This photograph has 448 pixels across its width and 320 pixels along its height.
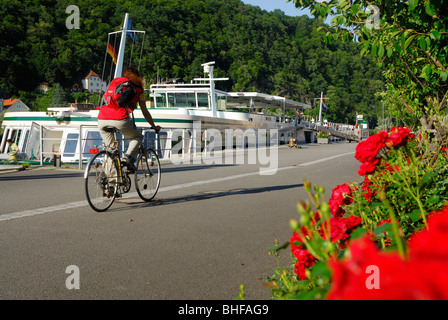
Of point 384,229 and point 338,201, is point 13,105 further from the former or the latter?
point 384,229

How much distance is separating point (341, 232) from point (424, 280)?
1140 millimetres

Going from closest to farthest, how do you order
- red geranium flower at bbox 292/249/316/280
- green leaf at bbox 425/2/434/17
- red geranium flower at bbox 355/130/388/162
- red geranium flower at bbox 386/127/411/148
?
red geranium flower at bbox 292/249/316/280, red geranium flower at bbox 386/127/411/148, red geranium flower at bbox 355/130/388/162, green leaf at bbox 425/2/434/17

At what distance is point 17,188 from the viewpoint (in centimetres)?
747

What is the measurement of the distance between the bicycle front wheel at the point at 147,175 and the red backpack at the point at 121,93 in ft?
3.07

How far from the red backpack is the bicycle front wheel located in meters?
0.94

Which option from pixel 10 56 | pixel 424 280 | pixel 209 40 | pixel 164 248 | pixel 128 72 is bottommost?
pixel 164 248

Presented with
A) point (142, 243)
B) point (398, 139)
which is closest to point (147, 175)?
point (142, 243)

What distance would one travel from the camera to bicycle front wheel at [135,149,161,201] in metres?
6.17

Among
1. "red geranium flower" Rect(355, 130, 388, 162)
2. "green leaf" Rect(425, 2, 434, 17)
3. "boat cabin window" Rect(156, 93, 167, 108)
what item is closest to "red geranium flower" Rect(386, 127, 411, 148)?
"red geranium flower" Rect(355, 130, 388, 162)

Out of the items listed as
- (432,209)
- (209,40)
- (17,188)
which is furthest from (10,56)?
(432,209)

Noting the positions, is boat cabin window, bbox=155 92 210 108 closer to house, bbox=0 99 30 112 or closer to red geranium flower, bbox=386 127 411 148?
red geranium flower, bbox=386 127 411 148

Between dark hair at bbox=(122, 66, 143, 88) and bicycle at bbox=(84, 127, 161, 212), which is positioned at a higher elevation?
dark hair at bbox=(122, 66, 143, 88)

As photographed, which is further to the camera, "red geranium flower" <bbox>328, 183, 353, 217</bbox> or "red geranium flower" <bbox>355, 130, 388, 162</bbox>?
"red geranium flower" <bbox>355, 130, 388, 162</bbox>
